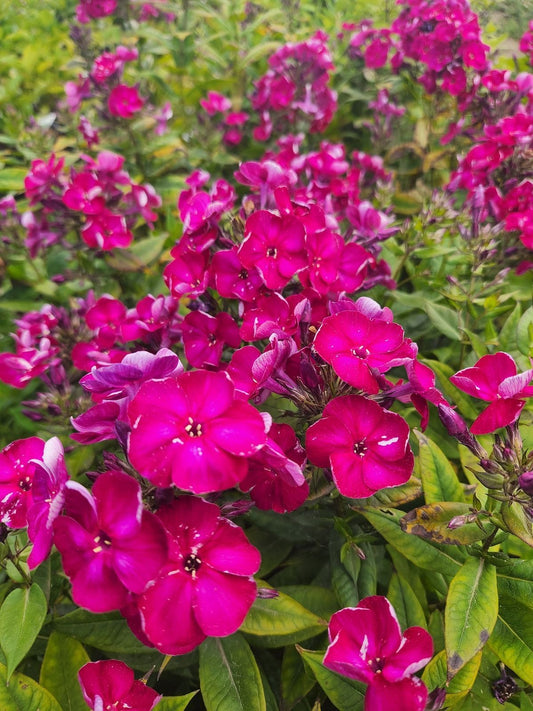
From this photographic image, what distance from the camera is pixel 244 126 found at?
343 centimetres

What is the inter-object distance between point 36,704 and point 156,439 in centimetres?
65

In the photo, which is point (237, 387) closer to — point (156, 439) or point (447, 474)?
point (156, 439)

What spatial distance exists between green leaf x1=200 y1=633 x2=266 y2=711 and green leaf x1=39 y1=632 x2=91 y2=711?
10.5 inches

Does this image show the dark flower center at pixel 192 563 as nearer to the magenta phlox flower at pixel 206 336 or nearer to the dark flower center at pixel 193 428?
the dark flower center at pixel 193 428

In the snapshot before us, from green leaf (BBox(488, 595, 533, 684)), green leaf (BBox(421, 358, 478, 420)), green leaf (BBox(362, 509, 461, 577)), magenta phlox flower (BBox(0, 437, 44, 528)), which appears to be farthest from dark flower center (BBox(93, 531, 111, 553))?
green leaf (BBox(421, 358, 478, 420))

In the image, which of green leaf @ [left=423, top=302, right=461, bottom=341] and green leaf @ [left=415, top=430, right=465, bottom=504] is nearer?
green leaf @ [left=415, top=430, right=465, bottom=504]

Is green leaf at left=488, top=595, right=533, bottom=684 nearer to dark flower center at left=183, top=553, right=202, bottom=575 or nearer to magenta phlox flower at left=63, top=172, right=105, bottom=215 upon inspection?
dark flower center at left=183, top=553, right=202, bottom=575

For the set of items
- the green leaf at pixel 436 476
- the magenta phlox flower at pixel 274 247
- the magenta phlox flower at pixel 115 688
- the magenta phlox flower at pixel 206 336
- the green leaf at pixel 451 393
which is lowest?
the magenta phlox flower at pixel 115 688

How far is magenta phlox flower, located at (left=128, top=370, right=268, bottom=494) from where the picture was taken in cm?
80

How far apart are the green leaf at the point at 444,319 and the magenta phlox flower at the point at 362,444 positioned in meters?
0.83

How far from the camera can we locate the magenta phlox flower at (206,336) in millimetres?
1260

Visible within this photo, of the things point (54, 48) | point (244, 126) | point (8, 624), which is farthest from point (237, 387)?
point (54, 48)

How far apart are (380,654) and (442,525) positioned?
10.6 inches

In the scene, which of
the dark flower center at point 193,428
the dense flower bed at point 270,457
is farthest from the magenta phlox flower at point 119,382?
the dark flower center at point 193,428
